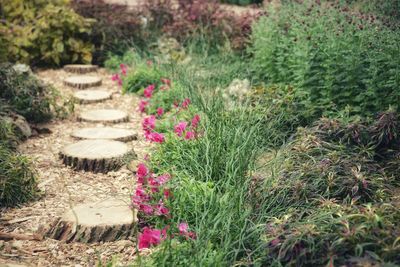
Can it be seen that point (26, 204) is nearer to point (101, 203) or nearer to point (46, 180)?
point (46, 180)

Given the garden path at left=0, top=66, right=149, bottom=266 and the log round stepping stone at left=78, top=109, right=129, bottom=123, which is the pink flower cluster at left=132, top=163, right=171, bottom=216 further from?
the log round stepping stone at left=78, top=109, right=129, bottom=123

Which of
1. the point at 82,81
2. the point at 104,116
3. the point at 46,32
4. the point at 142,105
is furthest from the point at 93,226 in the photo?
the point at 46,32

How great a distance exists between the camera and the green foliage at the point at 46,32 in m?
8.09

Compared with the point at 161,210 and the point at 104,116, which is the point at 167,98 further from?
the point at 161,210

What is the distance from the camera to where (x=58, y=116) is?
5.91m

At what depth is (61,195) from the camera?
3934 millimetres

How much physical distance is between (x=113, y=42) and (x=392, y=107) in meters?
5.69

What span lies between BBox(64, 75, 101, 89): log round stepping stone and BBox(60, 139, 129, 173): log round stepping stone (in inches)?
112

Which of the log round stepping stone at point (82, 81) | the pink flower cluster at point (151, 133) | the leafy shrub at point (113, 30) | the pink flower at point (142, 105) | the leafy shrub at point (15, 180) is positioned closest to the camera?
the leafy shrub at point (15, 180)

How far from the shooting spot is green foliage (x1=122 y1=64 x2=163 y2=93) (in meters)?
6.76

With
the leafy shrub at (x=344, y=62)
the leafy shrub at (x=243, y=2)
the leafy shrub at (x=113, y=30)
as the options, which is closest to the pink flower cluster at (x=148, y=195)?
the leafy shrub at (x=344, y=62)

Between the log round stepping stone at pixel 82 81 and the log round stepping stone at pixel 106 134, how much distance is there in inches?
86.2

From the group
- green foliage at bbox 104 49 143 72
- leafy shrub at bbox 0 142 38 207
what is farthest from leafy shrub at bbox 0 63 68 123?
green foliage at bbox 104 49 143 72

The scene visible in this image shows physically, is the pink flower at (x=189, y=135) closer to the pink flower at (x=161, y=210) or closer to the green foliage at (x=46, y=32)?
the pink flower at (x=161, y=210)
